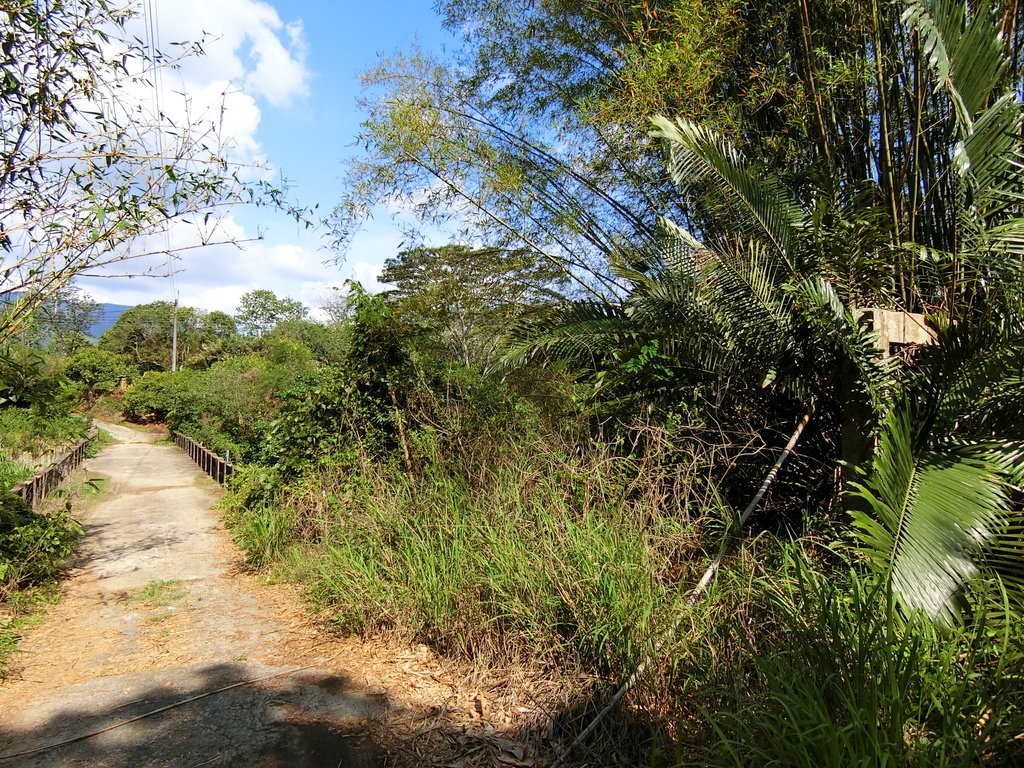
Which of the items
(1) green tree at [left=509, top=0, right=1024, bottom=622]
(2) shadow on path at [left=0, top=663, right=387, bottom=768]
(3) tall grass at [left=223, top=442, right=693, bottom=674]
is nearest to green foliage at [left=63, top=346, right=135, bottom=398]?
(3) tall grass at [left=223, top=442, right=693, bottom=674]

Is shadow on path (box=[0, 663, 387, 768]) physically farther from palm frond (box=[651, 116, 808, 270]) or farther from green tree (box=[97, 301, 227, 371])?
green tree (box=[97, 301, 227, 371])

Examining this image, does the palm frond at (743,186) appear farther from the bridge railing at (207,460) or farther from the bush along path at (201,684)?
the bridge railing at (207,460)

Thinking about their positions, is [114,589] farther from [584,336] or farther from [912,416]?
[912,416]

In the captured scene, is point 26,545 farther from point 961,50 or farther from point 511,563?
point 961,50

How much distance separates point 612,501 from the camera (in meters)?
4.11

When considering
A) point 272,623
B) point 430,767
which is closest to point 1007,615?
point 430,767

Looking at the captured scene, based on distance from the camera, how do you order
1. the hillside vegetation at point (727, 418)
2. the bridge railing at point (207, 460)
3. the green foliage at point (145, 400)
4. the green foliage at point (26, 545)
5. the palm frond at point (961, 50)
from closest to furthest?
the hillside vegetation at point (727, 418)
the palm frond at point (961, 50)
the green foliage at point (26, 545)
the bridge railing at point (207, 460)
the green foliage at point (145, 400)

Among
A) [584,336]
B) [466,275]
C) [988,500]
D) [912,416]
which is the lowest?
[988,500]

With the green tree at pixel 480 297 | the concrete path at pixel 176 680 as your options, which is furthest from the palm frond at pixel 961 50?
the concrete path at pixel 176 680

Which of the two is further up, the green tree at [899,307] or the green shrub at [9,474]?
the green tree at [899,307]

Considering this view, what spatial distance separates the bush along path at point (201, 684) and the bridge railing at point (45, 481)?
2006 mm

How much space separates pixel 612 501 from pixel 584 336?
195 centimetres

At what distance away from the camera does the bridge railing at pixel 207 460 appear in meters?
12.1

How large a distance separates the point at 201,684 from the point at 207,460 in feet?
40.9
